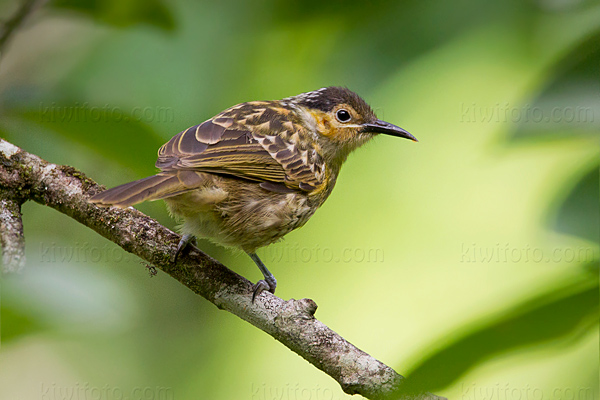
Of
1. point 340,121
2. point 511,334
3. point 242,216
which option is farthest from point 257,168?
point 511,334

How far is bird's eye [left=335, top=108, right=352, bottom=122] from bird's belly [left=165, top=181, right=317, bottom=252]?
879 millimetres

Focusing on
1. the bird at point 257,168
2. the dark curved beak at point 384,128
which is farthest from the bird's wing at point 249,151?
the dark curved beak at point 384,128

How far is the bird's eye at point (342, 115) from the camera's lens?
411cm

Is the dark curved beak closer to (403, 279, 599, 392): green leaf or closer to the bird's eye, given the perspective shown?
the bird's eye

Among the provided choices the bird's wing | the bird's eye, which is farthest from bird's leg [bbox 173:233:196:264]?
the bird's eye

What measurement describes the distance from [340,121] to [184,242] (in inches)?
66.4

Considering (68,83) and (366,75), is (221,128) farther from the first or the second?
(366,75)

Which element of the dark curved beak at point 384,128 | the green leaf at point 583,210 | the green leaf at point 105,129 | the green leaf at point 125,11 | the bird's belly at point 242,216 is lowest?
the green leaf at point 583,210

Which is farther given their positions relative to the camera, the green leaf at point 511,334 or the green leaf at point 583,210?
the green leaf at point 583,210

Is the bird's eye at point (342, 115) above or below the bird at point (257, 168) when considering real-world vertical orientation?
above

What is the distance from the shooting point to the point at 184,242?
2.88m

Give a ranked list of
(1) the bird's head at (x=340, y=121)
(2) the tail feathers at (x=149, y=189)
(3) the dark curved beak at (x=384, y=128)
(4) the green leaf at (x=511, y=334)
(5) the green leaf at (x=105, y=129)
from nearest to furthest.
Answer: (4) the green leaf at (x=511, y=334) < (5) the green leaf at (x=105, y=129) < (2) the tail feathers at (x=149, y=189) < (3) the dark curved beak at (x=384, y=128) < (1) the bird's head at (x=340, y=121)

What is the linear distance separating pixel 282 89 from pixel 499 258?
6.31 ft

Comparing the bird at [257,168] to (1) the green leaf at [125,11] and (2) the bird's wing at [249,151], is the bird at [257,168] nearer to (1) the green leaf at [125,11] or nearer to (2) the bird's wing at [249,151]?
(2) the bird's wing at [249,151]
